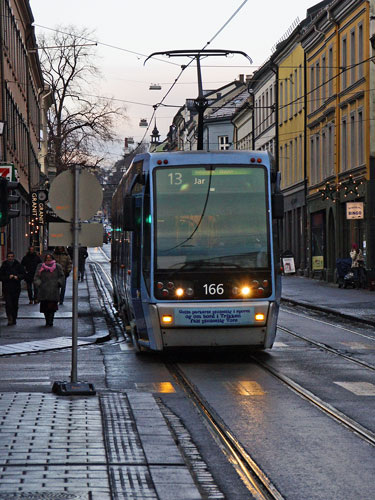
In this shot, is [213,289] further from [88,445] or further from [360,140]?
[360,140]

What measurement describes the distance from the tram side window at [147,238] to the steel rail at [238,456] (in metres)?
3.63

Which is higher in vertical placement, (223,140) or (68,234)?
(223,140)

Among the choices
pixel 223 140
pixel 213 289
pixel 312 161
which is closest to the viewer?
pixel 213 289

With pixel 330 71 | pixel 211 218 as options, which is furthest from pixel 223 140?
pixel 211 218

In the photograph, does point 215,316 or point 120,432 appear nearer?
point 120,432

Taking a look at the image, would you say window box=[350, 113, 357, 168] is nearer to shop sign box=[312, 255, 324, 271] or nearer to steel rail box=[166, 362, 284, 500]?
shop sign box=[312, 255, 324, 271]

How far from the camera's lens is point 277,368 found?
51.6ft

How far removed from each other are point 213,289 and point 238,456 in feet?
25.0

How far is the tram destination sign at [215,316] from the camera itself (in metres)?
16.2

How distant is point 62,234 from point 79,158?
65.9m

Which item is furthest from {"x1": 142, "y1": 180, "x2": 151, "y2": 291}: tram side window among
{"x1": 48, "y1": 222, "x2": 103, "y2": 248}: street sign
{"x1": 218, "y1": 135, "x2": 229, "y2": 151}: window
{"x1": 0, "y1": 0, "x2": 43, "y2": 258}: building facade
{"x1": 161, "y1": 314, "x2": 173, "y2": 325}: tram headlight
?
{"x1": 218, "y1": 135, "x2": 229, "y2": 151}: window

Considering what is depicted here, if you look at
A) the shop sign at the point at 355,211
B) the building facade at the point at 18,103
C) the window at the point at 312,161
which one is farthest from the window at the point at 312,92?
the shop sign at the point at 355,211

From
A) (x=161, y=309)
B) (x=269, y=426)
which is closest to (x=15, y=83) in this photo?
(x=161, y=309)

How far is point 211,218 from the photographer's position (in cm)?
1652
